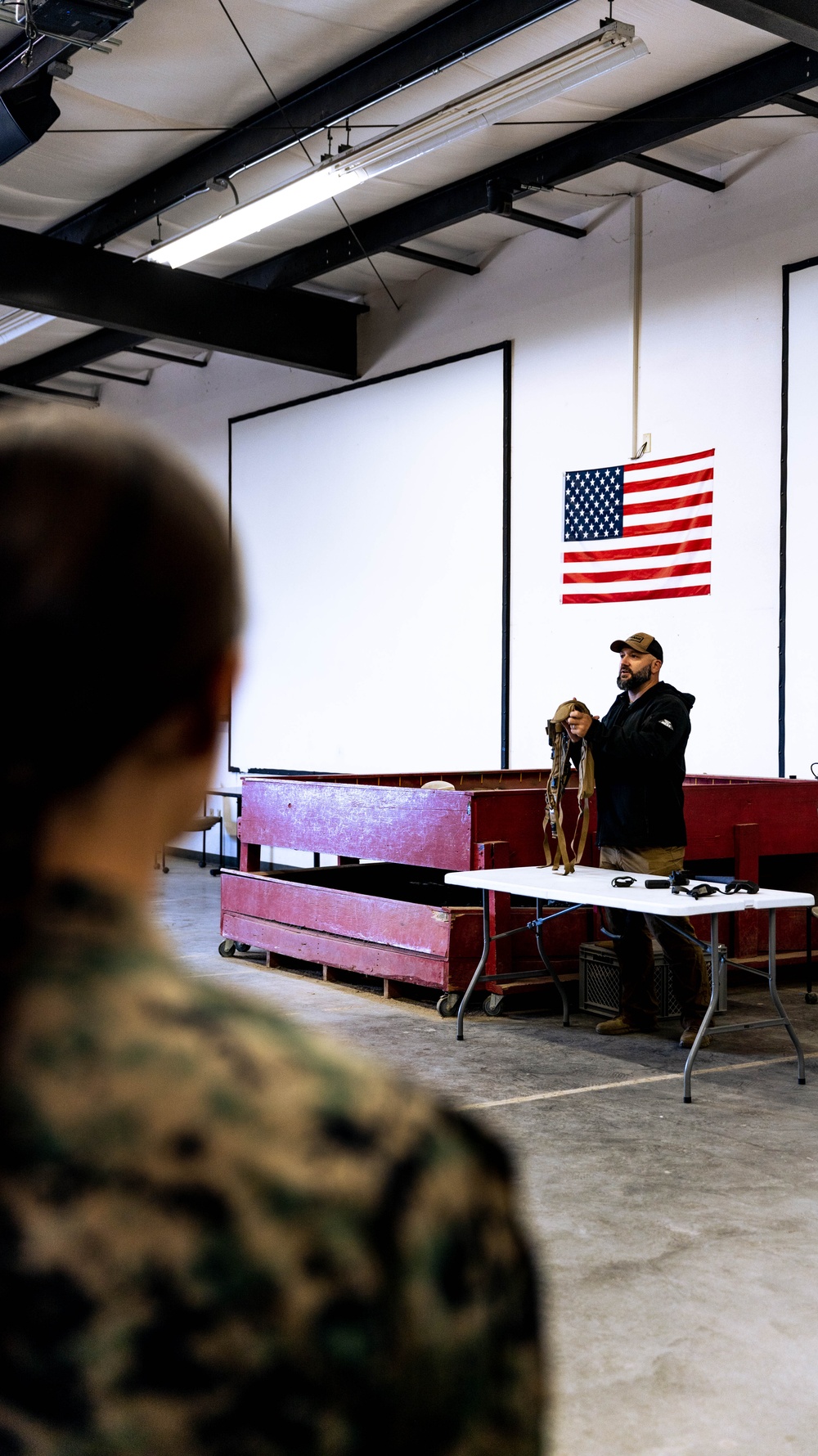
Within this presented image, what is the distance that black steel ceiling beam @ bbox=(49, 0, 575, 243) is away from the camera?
6.97 meters

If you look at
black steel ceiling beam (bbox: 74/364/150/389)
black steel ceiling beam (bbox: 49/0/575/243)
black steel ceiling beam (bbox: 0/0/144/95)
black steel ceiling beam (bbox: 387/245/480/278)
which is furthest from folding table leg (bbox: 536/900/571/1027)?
black steel ceiling beam (bbox: 74/364/150/389)

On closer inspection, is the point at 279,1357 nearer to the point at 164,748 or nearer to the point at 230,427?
the point at 164,748

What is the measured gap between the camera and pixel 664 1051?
589cm

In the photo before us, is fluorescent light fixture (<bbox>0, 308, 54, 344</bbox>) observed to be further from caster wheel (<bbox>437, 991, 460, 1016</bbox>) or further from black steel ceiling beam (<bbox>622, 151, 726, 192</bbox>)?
caster wheel (<bbox>437, 991, 460, 1016</bbox>)

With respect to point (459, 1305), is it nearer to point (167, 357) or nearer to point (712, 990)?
point (712, 990)

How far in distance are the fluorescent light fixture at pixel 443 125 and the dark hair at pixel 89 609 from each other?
6.39 meters

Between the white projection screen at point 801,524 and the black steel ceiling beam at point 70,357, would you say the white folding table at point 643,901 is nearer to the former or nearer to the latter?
the white projection screen at point 801,524

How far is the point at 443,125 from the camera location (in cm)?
720

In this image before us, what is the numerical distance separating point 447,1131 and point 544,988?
6.28 m

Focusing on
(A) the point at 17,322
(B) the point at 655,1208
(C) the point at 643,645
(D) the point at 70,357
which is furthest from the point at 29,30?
(D) the point at 70,357

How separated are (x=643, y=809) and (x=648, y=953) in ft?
2.26

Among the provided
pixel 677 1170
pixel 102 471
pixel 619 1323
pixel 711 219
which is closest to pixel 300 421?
pixel 711 219

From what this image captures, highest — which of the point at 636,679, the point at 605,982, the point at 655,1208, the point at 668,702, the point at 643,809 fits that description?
the point at 636,679

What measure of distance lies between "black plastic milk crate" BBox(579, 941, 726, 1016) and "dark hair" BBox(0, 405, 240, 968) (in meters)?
5.98
